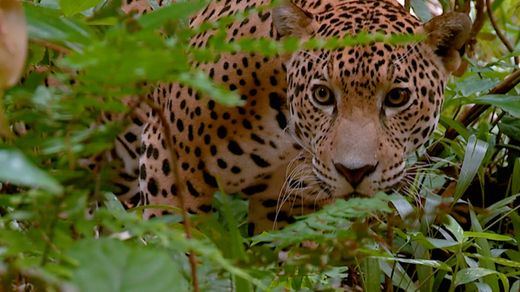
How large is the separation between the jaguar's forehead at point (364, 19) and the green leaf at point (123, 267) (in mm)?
2877

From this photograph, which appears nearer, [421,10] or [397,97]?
[397,97]

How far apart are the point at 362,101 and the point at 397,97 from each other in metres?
0.19

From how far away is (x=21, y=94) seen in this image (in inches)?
53.1

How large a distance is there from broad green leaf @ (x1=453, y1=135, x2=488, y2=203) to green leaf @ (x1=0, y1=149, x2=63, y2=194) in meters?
3.21

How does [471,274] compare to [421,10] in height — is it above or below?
below

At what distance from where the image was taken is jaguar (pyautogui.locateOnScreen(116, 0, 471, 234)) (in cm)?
391

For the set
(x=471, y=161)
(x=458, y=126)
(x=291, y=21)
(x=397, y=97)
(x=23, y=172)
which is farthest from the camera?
(x=458, y=126)

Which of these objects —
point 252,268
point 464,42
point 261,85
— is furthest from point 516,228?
point 252,268

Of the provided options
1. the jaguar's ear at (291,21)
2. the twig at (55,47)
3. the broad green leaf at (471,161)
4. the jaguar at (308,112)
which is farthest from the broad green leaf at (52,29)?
the broad green leaf at (471,161)

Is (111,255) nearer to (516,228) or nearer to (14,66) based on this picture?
(14,66)

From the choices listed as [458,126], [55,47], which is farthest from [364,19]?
[55,47]

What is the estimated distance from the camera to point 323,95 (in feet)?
13.4

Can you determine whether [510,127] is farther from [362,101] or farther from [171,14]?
[171,14]

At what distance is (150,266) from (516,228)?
3.46 metres
